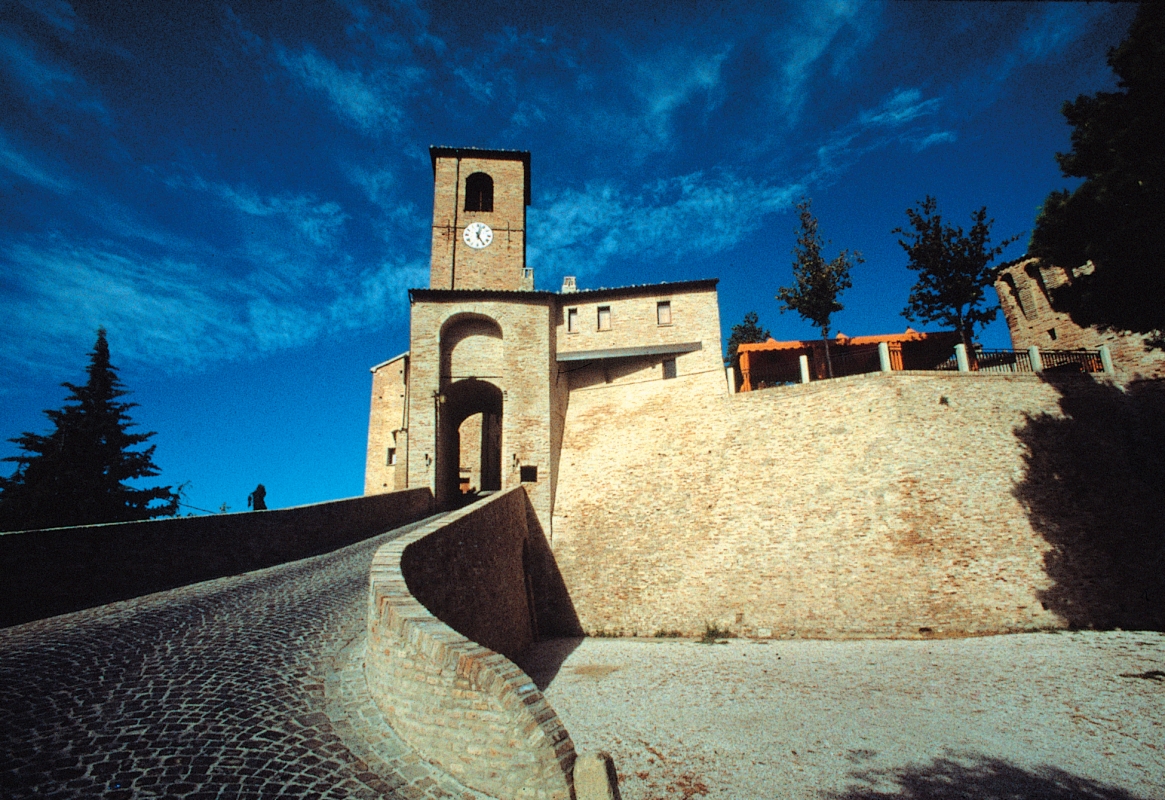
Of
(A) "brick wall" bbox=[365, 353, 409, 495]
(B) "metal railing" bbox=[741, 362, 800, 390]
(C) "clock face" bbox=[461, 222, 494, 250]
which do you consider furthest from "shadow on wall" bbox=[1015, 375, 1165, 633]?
(A) "brick wall" bbox=[365, 353, 409, 495]

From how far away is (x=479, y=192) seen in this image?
23.5 m

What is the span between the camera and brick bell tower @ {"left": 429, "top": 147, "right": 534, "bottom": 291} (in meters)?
21.7

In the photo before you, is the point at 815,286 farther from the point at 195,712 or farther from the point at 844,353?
the point at 195,712

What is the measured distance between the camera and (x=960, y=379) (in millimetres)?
14258

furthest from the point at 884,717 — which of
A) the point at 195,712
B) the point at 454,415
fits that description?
the point at 454,415

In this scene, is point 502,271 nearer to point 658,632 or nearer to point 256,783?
point 658,632

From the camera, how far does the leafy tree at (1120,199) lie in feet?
27.3

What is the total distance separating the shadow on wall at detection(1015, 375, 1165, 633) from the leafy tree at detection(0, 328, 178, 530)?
30.4 m

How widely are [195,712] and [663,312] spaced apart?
58.8 ft

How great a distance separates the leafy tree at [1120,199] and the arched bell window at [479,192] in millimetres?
19740

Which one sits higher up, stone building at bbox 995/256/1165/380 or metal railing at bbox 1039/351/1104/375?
stone building at bbox 995/256/1165/380

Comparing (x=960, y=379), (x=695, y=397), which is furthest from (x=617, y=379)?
(x=960, y=379)

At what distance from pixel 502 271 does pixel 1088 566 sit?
21.3 metres

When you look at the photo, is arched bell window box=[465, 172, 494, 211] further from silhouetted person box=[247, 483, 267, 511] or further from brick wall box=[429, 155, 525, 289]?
silhouetted person box=[247, 483, 267, 511]
